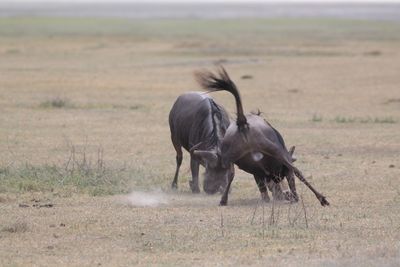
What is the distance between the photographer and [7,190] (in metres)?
11.9

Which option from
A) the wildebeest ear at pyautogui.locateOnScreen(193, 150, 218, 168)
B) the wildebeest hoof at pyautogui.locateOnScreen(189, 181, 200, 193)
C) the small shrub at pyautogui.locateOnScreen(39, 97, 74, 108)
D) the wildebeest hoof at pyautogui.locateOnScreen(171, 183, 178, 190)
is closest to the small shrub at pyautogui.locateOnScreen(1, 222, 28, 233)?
the wildebeest ear at pyautogui.locateOnScreen(193, 150, 218, 168)

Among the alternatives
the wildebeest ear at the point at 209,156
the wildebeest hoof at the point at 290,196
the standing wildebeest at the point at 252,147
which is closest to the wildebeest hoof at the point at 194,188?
the wildebeest ear at the point at 209,156

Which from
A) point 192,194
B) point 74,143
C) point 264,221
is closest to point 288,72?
point 74,143

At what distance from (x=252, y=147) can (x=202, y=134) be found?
55.6 inches

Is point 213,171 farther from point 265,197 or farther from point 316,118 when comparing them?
point 316,118

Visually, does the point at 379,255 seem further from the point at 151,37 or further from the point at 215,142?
the point at 151,37

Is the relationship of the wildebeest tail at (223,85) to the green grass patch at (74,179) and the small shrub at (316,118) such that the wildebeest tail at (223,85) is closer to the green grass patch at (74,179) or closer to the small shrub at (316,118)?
the green grass patch at (74,179)

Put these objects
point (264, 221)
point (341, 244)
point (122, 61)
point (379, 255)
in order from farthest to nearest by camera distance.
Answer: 1. point (122, 61)
2. point (264, 221)
3. point (341, 244)
4. point (379, 255)

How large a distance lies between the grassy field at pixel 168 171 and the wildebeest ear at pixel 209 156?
46 cm

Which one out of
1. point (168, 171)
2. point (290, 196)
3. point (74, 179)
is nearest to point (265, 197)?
point (290, 196)

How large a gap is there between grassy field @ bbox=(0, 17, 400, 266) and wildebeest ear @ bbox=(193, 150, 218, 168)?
46cm

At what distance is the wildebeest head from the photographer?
11.8 m

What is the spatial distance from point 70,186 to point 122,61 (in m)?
24.5

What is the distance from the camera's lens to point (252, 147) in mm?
11258
